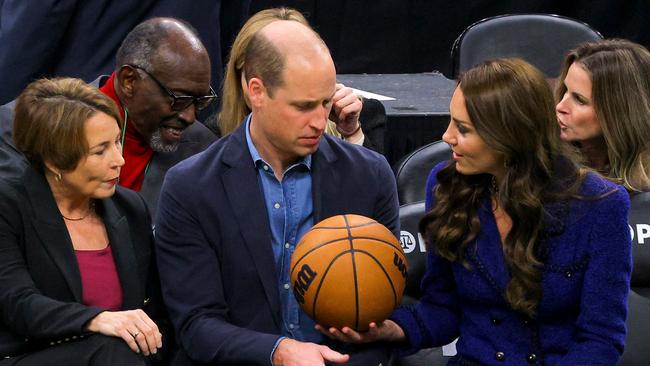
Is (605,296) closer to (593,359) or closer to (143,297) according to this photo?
(593,359)

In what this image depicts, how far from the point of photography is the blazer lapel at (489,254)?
134 inches

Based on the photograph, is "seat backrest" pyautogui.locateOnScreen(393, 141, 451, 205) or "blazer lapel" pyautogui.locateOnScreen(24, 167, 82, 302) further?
"seat backrest" pyautogui.locateOnScreen(393, 141, 451, 205)

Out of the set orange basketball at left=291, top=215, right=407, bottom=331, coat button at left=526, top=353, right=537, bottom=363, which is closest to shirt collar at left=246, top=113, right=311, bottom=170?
orange basketball at left=291, top=215, right=407, bottom=331

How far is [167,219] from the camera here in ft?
11.7

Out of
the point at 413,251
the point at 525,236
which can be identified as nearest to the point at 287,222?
the point at 413,251

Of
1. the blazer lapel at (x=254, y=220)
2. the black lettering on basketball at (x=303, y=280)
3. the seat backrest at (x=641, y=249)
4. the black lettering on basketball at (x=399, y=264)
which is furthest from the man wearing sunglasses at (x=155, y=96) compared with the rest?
the seat backrest at (x=641, y=249)

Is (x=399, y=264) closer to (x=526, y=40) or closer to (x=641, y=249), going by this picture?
(x=641, y=249)

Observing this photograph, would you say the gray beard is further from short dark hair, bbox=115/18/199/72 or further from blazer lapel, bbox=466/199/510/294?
blazer lapel, bbox=466/199/510/294

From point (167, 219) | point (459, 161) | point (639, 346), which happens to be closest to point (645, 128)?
point (639, 346)

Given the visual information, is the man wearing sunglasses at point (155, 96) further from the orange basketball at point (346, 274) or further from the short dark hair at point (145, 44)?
the orange basketball at point (346, 274)

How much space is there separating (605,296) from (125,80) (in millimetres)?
2031

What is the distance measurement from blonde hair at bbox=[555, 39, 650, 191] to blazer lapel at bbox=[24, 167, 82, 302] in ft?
6.63

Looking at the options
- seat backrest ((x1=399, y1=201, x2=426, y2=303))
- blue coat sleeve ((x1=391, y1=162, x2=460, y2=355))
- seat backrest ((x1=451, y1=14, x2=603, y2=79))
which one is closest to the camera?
blue coat sleeve ((x1=391, y1=162, x2=460, y2=355))

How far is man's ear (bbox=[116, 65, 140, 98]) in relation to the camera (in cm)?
431
